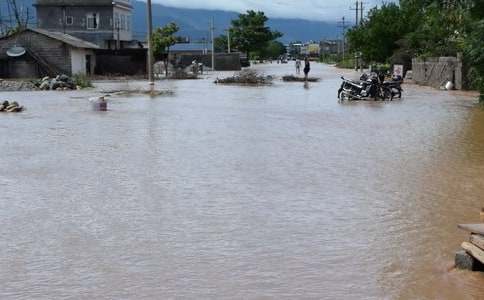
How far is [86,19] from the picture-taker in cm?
7350

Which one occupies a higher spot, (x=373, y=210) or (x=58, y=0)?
(x=58, y=0)

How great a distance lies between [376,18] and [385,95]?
105 feet

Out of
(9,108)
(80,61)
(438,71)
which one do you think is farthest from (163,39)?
(9,108)

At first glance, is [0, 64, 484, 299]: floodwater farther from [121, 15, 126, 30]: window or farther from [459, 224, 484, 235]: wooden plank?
[121, 15, 126, 30]: window

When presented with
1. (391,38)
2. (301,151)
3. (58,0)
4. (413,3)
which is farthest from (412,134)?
(58,0)

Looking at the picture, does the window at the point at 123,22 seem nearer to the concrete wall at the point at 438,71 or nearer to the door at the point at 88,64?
the door at the point at 88,64

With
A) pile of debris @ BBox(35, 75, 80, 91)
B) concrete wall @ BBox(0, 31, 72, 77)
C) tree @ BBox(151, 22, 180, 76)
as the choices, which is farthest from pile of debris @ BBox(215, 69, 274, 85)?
tree @ BBox(151, 22, 180, 76)

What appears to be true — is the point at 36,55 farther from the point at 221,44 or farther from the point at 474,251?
the point at 221,44

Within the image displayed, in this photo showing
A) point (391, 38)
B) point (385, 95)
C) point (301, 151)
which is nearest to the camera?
point (301, 151)

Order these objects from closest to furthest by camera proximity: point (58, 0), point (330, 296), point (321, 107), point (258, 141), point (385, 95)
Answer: point (330, 296), point (258, 141), point (321, 107), point (385, 95), point (58, 0)

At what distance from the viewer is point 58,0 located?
73.4m

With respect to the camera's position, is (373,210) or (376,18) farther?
(376,18)

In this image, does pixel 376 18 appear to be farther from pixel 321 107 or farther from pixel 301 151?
pixel 301 151

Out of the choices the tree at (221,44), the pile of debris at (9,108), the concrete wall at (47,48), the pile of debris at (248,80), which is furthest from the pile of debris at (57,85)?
the tree at (221,44)
